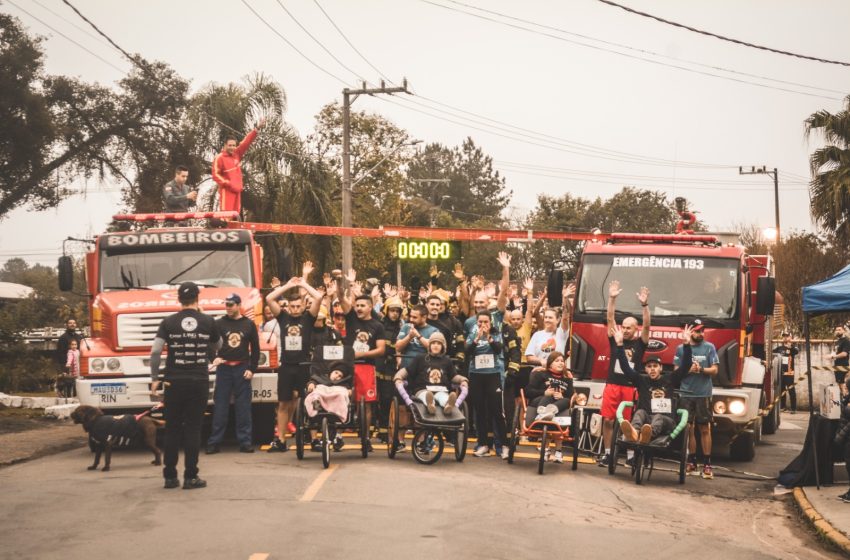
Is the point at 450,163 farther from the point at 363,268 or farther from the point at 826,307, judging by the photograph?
the point at 826,307

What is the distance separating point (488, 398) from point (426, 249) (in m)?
11.1

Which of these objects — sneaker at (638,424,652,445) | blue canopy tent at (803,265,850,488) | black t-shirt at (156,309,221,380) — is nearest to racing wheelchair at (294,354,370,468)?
black t-shirt at (156,309,221,380)

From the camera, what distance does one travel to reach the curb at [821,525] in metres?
10.2

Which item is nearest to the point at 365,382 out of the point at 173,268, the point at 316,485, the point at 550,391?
the point at 550,391

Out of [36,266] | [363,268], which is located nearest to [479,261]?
[363,268]

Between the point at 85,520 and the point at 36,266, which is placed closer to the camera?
the point at 85,520

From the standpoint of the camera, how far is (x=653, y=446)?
13445 millimetres

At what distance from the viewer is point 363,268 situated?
172 feet

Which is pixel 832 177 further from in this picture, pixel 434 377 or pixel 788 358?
pixel 434 377

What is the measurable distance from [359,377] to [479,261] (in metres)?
75.7

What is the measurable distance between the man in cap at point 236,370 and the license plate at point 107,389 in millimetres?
1220

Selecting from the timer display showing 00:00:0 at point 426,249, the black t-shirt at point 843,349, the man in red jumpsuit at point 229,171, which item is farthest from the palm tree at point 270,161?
the black t-shirt at point 843,349

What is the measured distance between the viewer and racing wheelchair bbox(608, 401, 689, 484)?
13.5 metres

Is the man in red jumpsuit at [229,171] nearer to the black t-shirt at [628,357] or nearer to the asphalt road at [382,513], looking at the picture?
the asphalt road at [382,513]
